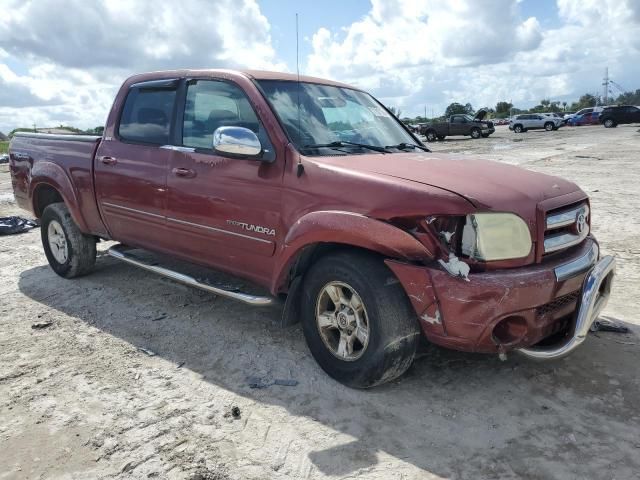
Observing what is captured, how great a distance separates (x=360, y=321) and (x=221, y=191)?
1.40 meters

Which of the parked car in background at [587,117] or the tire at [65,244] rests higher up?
the parked car in background at [587,117]

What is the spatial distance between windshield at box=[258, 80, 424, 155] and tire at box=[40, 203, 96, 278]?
278 centimetres

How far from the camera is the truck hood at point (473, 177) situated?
3.02m

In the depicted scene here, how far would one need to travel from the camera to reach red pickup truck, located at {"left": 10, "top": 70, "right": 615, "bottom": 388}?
A: 297 cm

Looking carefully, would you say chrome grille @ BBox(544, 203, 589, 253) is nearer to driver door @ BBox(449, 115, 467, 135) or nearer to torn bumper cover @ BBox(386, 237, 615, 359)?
torn bumper cover @ BBox(386, 237, 615, 359)

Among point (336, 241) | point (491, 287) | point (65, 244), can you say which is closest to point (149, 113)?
point (65, 244)

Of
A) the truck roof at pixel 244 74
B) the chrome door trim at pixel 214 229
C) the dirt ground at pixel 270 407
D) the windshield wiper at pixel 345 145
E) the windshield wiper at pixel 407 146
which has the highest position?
the truck roof at pixel 244 74

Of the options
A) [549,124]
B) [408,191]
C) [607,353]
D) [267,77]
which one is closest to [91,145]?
[267,77]

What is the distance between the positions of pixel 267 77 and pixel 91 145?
205 cm

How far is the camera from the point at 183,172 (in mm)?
4234

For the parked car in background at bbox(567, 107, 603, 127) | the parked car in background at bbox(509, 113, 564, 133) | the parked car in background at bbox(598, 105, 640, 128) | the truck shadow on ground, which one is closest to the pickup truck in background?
the parked car in background at bbox(509, 113, 564, 133)

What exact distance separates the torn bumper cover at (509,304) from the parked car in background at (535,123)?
4025cm

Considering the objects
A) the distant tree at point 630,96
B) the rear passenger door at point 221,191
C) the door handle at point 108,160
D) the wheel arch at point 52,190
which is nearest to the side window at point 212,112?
the rear passenger door at point 221,191

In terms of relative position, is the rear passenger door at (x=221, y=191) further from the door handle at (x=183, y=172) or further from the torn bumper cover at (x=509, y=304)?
the torn bumper cover at (x=509, y=304)
